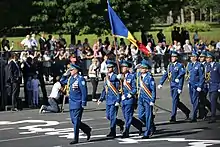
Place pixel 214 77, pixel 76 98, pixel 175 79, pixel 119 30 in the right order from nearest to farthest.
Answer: pixel 76 98
pixel 175 79
pixel 214 77
pixel 119 30

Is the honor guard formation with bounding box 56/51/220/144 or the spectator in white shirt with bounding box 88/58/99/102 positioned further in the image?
the spectator in white shirt with bounding box 88/58/99/102

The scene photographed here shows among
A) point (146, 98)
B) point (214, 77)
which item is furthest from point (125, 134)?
point (214, 77)

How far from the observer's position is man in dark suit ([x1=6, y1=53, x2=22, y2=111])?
70.2ft

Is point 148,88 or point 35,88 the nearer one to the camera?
point 148,88

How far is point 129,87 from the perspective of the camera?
15109mm

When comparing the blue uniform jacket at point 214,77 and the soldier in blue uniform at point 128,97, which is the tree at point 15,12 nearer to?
the blue uniform jacket at point 214,77

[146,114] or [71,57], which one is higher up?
[71,57]

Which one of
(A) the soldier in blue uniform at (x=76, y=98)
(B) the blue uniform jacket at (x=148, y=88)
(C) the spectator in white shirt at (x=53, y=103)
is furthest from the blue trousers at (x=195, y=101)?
(C) the spectator in white shirt at (x=53, y=103)

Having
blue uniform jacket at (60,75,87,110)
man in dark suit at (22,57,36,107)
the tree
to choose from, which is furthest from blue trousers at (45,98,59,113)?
the tree

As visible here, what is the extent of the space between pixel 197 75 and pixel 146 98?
10.9 ft

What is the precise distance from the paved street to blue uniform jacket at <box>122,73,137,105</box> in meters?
0.88

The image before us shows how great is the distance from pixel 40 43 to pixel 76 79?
51.6 ft

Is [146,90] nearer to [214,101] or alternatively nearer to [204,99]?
[214,101]

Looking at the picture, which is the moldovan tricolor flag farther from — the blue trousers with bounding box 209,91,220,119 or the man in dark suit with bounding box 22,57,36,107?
the man in dark suit with bounding box 22,57,36,107
